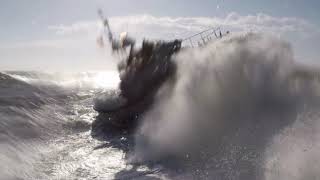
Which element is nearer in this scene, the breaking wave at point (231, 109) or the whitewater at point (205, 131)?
the whitewater at point (205, 131)

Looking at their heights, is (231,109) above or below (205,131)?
above

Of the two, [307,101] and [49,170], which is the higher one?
[307,101]

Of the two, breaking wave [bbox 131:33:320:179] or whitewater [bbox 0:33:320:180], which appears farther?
breaking wave [bbox 131:33:320:179]

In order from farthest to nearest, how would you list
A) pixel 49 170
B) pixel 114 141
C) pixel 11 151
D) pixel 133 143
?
pixel 114 141 < pixel 133 143 < pixel 11 151 < pixel 49 170

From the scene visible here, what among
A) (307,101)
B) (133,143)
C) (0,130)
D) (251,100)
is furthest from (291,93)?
(0,130)

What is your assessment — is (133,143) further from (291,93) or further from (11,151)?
(291,93)

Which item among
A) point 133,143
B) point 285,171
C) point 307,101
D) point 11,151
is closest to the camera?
point 285,171

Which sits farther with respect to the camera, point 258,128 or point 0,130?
point 0,130

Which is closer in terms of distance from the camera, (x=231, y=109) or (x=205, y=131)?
(x=205, y=131)
